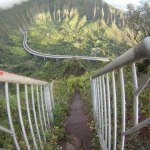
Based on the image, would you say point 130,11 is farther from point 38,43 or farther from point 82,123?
point 38,43

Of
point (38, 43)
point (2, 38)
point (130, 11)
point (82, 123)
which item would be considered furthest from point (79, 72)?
point (2, 38)

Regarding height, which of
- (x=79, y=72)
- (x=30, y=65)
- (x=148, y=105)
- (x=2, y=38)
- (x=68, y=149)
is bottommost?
(x=68, y=149)

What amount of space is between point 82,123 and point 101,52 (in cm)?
13863

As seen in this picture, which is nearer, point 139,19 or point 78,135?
point 78,135

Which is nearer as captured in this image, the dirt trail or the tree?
the dirt trail

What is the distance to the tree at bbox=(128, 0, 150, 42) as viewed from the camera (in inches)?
1121

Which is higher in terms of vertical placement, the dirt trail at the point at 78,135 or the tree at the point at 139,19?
the tree at the point at 139,19

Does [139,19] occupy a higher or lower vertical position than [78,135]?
higher

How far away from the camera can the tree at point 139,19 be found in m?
28.5

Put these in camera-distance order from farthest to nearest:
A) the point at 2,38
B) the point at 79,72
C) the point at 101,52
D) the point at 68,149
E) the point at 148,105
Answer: the point at 2,38
the point at 101,52
the point at 79,72
the point at 68,149
the point at 148,105

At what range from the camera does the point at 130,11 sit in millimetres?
31391

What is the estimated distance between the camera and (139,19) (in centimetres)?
2966

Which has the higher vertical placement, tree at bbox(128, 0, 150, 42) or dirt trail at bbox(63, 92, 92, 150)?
tree at bbox(128, 0, 150, 42)

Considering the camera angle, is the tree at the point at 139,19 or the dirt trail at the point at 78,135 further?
the tree at the point at 139,19
